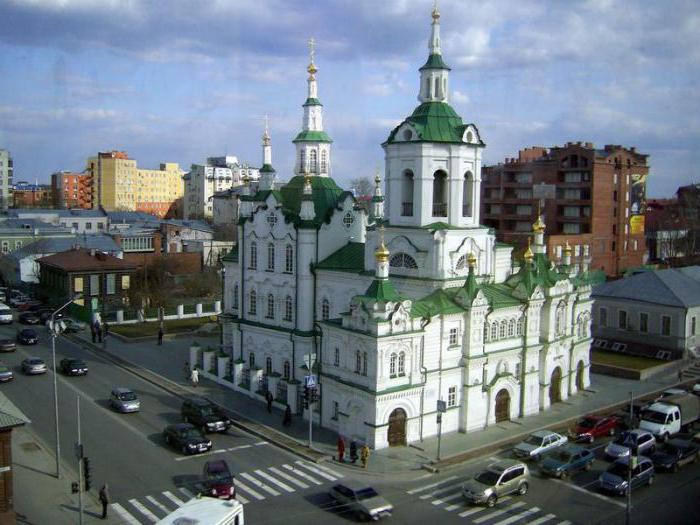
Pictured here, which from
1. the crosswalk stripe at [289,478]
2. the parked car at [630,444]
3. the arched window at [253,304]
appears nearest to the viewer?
the crosswalk stripe at [289,478]

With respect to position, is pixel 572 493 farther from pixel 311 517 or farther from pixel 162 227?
pixel 162 227

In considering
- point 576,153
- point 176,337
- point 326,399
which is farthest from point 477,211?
point 576,153

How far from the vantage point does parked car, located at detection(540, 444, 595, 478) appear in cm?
2965

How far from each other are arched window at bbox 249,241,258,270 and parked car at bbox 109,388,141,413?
35.2 feet

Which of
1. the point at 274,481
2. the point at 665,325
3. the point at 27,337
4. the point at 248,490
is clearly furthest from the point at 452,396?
the point at 27,337

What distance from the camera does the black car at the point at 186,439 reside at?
31719 mm

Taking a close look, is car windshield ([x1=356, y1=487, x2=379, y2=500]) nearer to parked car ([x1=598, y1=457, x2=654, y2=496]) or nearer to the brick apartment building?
parked car ([x1=598, y1=457, x2=654, y2=496])

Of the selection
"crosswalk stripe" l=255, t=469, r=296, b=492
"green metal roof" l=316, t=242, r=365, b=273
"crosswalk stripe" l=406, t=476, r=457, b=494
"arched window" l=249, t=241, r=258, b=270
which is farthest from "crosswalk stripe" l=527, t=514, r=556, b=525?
"arched window" l=249, t=241, r=258, b=270

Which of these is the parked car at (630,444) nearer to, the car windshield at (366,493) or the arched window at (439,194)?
the car windshield at (366,493)

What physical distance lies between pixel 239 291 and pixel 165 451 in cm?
1503

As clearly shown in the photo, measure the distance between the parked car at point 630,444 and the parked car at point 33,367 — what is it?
1335 inches

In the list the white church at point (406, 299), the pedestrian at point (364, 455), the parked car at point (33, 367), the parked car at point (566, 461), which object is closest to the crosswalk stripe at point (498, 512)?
the parked car at point (566, 461)

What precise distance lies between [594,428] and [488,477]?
32.7ft

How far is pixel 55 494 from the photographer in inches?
1078
